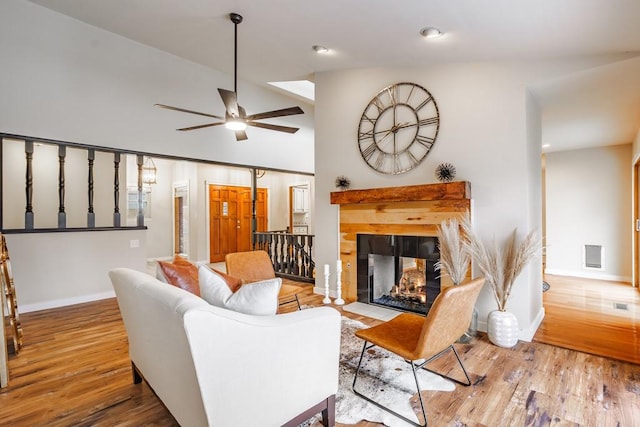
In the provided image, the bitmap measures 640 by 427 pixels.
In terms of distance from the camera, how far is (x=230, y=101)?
3.04 metres

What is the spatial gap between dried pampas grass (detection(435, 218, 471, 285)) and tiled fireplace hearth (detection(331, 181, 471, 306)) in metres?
0.32

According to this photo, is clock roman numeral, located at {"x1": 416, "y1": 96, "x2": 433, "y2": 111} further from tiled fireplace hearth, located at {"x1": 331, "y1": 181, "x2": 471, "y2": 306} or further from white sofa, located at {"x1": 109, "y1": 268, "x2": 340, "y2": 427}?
white sofa, located at {"x1": 109, "y1": 268, "x2": 340, "y2": 427}

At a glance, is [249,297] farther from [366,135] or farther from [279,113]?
[366,135]

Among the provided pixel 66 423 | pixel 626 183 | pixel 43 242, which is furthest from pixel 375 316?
pixel 626 183

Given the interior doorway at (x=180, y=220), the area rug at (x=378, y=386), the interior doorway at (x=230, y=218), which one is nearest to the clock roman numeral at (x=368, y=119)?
the area rug at (x=378, y=386)

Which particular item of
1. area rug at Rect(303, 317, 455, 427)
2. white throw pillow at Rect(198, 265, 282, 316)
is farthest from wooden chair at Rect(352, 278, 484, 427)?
white throw pillow at Rect(198, 265, 282, 316)

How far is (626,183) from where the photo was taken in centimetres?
539

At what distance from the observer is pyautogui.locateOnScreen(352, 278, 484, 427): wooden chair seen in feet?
5.83

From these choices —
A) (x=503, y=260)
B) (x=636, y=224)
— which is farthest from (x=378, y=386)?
(x=636, y=224)

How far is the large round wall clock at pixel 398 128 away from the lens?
366cm

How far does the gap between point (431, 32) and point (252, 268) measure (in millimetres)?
2968

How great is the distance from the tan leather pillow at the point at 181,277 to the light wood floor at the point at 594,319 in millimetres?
3203

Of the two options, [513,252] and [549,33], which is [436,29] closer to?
[549,33]

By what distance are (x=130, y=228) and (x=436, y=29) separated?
4.85 m
